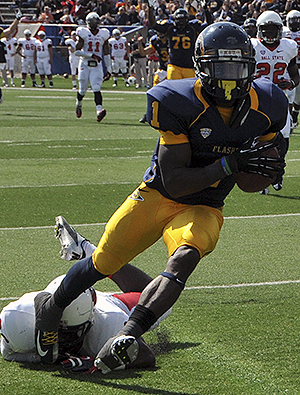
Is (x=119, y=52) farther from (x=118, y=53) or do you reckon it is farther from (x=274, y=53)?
(x=274, y=53)

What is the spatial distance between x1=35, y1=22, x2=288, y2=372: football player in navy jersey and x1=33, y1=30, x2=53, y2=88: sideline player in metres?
19.5

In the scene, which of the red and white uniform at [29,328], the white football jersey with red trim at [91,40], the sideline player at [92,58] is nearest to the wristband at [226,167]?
the red and white uniform at [29,328]

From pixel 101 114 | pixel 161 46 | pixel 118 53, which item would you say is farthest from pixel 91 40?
pixel 118 53

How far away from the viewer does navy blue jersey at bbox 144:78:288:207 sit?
2.95 m

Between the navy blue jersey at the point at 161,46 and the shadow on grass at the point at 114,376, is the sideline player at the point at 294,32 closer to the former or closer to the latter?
the navy blue jersey at the point at 161,46

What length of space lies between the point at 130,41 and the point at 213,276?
2266cm

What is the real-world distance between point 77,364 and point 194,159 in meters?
1.06

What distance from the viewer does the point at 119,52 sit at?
Answer: 941 inches

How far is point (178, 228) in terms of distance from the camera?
295 centimetres

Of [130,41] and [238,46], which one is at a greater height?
[238,46]

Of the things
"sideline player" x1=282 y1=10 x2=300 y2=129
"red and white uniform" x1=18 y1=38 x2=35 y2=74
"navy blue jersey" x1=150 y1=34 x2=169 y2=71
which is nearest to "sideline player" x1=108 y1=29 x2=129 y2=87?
"red and white uniform" x1=18 y1=38 x2=35 y2=74

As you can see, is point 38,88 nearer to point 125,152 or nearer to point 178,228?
point 125,152

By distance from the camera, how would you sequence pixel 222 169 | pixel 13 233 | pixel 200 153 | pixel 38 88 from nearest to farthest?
1. pixel 222 169
2. pixel 200 153
3. pixel 13 233
4. pixel 38 88

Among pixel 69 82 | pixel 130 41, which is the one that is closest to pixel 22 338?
pixel 69 82
